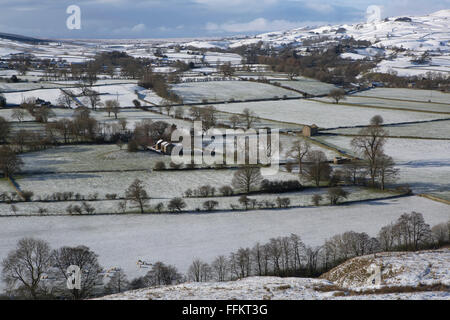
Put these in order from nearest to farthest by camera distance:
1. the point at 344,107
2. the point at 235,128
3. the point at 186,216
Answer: the point at 186,216
the point at 235,128
the point at 344,107

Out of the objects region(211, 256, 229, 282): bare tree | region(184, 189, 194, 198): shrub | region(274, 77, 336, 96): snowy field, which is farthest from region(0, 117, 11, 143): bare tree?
region(274, 77, 336, 96): snowy field

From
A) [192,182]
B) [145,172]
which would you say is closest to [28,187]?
[145,172]

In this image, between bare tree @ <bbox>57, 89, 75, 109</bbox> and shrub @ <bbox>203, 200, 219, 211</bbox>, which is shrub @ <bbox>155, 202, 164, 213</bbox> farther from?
bare tree @ <bbox>57, 89, 75, 109</bbox>

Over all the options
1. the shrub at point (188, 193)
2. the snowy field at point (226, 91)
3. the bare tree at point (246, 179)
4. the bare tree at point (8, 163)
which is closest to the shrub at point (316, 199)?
the bare tree at point (246, 179)

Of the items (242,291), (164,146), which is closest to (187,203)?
(242,291)

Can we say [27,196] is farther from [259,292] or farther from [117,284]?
[259,292]
